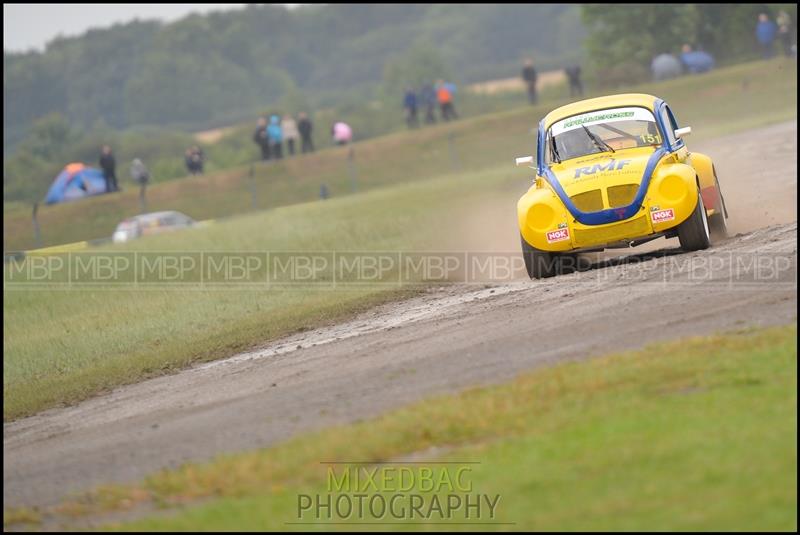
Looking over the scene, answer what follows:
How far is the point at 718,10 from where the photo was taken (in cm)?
6156

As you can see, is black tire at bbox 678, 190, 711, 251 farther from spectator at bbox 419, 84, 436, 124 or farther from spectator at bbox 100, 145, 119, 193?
spectator at bbox 419, 84, 436, 124

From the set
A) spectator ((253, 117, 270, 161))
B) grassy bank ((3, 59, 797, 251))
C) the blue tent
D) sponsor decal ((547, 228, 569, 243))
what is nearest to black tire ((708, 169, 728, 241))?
sponsor decal ((547, 228, 569, 243))

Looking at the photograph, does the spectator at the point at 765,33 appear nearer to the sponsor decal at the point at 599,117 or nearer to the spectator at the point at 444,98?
the spectator at the point at 444,98

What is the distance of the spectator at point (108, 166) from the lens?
1693 inches

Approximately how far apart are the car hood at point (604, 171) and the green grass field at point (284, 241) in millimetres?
2948

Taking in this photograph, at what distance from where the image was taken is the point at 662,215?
13477mm

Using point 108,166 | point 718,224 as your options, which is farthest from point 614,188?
point 108,166

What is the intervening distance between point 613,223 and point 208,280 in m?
10.6

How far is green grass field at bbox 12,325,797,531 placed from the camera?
630 cm

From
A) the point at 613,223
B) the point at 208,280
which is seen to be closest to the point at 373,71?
the point at 208,280

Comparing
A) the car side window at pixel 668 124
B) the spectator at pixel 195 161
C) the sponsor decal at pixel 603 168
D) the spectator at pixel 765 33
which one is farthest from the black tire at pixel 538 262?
the spectator at pixel 765 33

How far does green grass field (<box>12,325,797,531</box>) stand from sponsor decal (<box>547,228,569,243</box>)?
4.66m

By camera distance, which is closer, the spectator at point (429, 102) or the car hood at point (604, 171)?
the car hood at point (604, 171)
